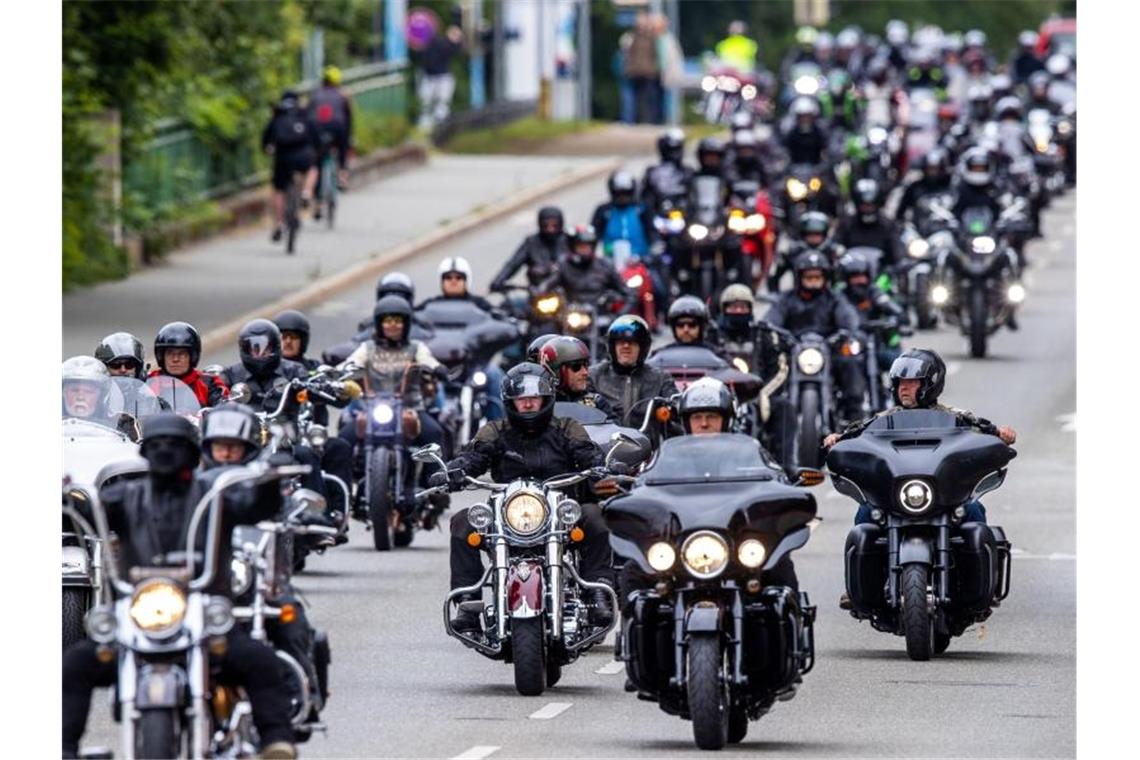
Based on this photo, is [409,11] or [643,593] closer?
[643,593]

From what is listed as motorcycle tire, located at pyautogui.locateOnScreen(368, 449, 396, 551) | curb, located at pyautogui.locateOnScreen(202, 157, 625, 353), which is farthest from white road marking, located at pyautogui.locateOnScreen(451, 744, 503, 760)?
curb, located at pyautogui.locateOnScreen(202, 157, 625, 353)

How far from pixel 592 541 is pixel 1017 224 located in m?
19.2

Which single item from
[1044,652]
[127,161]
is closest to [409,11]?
[127,161]

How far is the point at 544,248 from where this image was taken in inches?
1175

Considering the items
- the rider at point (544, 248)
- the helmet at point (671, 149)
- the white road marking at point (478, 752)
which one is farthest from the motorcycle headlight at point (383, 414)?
the helmet at point (671, 149)

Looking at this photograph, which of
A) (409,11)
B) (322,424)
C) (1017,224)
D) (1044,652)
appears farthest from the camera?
(409,11)

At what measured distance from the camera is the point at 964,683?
1772cm

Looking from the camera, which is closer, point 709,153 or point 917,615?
point 917,615

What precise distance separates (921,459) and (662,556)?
3.01m

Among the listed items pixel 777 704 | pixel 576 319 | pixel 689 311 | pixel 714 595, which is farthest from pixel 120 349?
pixel 576 319

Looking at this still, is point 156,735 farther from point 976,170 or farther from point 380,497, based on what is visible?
point 976,170

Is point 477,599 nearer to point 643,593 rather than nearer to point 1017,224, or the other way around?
point 643,593

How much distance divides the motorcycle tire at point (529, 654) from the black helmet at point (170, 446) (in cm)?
347

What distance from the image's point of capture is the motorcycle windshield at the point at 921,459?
1808 cm
